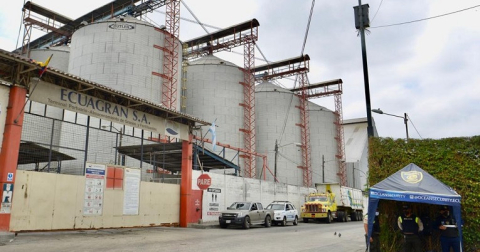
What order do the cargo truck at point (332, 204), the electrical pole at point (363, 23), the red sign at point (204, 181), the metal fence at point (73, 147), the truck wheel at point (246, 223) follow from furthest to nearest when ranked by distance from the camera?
1. the cargo truck at point (332, 204)
2. the red sign at point (204, 181)
3. the metal fence at point (73, 147)
4. the truck wheel at point (246, 223)
5. the electrical pole at point (363, 23)

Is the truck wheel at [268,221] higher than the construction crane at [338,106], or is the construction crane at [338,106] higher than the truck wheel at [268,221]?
the construction crane at [338,106]

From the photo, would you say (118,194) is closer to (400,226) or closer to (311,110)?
(400,226)

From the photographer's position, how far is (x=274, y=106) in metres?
52.7

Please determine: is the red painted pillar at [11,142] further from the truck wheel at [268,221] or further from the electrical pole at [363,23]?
the truck wheel at [268,221]

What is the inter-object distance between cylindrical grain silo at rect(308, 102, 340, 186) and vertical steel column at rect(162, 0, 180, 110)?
28.2 meters

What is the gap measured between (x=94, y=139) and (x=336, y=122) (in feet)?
138

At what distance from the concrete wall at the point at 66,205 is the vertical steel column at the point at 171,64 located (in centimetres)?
1385

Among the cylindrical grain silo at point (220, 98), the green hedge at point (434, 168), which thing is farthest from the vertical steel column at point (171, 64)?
the green hedge at point (434, 168)

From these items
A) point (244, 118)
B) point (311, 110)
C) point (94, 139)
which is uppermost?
point (311, 110)

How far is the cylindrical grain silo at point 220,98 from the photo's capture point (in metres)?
44.0

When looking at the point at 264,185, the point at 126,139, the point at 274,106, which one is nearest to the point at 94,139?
the point at 126,139

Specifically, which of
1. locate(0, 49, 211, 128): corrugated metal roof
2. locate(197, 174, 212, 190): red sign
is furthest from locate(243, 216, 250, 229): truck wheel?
locate(0, 49, 211, 128): corrugated metal roof

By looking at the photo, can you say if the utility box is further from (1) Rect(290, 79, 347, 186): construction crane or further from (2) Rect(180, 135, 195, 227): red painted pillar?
(1) Rect(290, 79, 347, 186): construction crane

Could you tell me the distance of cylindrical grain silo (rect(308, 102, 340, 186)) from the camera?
57.0 m
